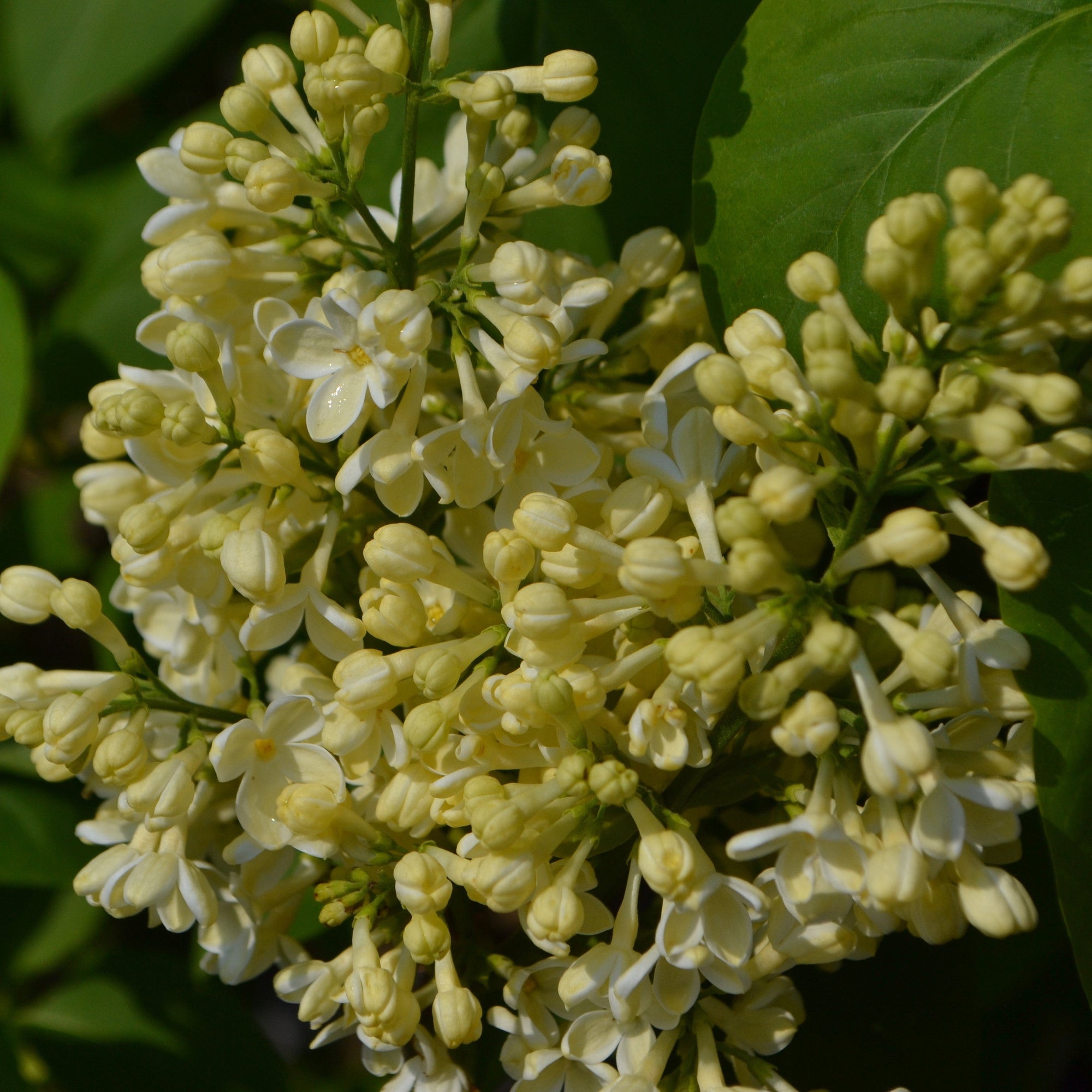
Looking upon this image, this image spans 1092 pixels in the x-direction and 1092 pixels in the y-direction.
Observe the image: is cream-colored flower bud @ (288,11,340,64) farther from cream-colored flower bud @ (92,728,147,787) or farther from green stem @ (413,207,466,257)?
cream-colored flower bud @ (92,728,147,787)

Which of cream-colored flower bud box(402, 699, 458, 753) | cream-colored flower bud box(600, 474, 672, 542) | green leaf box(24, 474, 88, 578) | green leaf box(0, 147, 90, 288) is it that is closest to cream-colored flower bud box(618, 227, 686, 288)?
cream-colored flower bud box(600, 474, 672, 542)

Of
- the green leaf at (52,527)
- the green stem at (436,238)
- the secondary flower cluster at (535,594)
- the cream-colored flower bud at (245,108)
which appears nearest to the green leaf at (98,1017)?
the green leaf at (52,527)

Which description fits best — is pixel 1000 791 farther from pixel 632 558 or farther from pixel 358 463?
pixel 358 463

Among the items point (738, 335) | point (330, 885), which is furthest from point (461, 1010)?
point (738, 335)

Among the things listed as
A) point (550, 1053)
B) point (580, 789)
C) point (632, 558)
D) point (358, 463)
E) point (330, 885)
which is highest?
point (358, 463)

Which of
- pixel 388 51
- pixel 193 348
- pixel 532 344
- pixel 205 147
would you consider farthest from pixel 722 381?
pixel 205 147

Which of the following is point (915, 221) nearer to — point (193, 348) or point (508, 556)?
point (508, 556)
